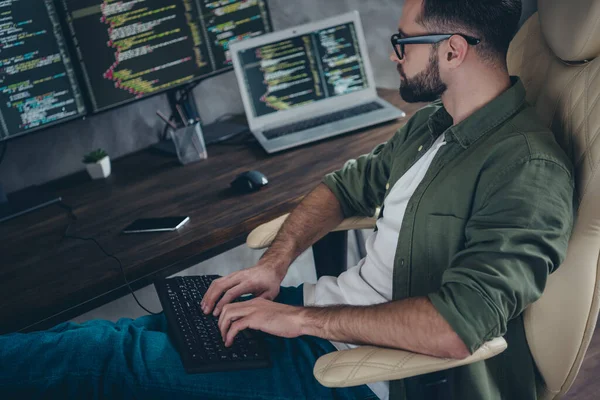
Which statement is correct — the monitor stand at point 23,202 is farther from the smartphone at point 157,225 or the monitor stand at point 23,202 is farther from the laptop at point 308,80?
the laptop at point 308,80

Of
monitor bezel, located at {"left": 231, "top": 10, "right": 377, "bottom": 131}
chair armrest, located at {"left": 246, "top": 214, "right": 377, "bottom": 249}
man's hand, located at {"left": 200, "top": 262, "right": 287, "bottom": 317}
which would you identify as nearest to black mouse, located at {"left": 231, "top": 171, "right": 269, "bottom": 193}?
chair armrest, located at {"left": 246, "top": 214, "right": 377, "bottom": 249}

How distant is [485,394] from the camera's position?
1164mm

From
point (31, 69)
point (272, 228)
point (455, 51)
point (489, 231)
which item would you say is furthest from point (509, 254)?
point (31, 69)

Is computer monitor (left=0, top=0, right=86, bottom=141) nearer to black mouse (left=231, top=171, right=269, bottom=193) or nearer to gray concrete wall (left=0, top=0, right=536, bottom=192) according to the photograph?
gray concrete wall (left=0, top=0, right=536, bottom=192)

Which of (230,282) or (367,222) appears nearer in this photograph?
(230,282)

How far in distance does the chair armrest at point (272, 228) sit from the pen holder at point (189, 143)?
20.5 inches

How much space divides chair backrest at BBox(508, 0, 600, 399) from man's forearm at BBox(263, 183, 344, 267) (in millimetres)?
506

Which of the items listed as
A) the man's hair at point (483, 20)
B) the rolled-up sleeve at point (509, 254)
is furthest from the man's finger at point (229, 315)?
the man's hair at point (483, 20)

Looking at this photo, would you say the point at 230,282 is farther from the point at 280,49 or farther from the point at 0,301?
the point at 280,49

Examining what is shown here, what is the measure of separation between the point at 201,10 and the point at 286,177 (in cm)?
65

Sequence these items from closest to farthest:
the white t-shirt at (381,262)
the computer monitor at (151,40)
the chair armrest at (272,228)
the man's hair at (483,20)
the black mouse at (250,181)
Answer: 1. the man's hair at (483,20)
2. the white t-shirt at (381,262)
3. the chair armrest at (272,228)
4. the black mouse at (250,181)
5. the computer monitor at (151,40)

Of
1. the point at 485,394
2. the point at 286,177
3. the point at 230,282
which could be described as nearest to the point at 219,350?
the point at 230,282

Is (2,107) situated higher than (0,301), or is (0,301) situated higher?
Result: (2,107)

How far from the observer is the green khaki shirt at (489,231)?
1023mm
